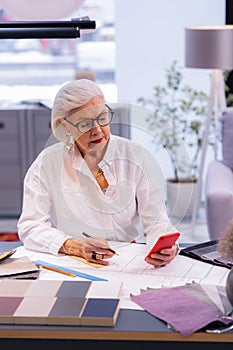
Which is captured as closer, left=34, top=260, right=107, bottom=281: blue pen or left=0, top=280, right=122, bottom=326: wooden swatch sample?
left=0, top=280, right=122, bottom=326: wooden swatch sample

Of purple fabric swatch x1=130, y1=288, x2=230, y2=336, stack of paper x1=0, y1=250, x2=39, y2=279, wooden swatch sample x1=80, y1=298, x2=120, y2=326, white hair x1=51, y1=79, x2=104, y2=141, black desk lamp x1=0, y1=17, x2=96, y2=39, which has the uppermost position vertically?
black desk lamp x1=0, y1=17, x2=96, y2=39

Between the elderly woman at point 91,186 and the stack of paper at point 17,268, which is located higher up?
the elderly woman at point 91,186

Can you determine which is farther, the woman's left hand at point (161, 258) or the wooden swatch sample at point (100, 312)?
the woman's left hand at point (161, 258)

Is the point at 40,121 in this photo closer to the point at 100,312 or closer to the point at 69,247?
the point at 69,247

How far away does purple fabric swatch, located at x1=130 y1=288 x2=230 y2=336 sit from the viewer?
5.56ft

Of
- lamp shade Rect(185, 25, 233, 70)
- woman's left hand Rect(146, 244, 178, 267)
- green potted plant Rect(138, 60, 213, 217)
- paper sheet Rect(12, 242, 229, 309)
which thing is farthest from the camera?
green potted plant Rect(138, 60, 213, 217)

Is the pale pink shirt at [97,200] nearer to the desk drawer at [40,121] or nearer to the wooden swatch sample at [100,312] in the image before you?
the wooden swatch sample at [100,312]

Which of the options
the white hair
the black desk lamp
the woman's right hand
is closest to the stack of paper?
the woman's right hand

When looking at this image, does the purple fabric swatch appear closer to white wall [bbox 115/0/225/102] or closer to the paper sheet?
the paper sheet

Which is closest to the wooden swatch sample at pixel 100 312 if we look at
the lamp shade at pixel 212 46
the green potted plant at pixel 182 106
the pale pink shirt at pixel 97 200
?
the pale pink shirt at pixel 97 200

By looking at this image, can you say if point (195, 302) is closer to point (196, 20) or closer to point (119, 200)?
point (119, 200)

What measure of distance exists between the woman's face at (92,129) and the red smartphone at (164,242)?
1.14 ft

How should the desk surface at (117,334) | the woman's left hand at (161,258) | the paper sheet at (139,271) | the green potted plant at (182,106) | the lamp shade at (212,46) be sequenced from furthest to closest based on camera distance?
1. the green potted plant at (182,106)
2. the lamp shade at (212,46)
3. the woman's left hand at (161,258)
4. the paper sheet at (139,271)
5. the desk surface at (117,334)

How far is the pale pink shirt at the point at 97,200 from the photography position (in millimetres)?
2207
